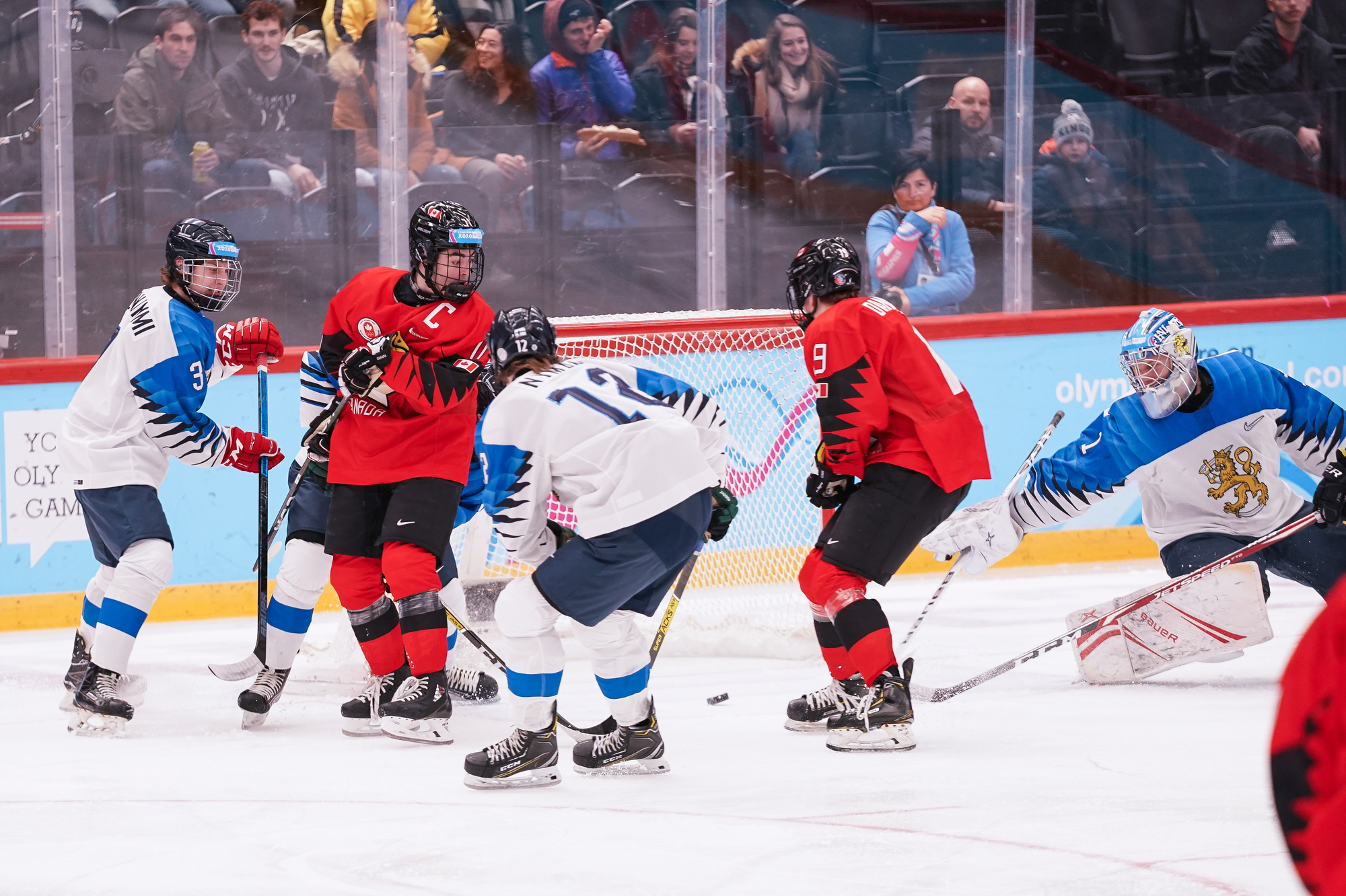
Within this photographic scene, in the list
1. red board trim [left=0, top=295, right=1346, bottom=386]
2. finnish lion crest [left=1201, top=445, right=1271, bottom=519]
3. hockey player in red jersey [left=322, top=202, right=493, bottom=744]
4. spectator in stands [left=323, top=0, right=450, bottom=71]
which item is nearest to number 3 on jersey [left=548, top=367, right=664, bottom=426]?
hockey player in red jersey [left=322, top=202, right=493, bottom=744]

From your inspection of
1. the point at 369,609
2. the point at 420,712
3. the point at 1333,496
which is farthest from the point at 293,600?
the point at 1333,496

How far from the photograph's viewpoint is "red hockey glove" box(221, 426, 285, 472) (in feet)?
12.0

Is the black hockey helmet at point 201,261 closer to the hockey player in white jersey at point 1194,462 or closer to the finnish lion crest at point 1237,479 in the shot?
the hockey player in white jersey at point 1194,462

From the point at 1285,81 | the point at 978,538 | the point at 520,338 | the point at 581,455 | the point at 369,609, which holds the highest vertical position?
the point at 1285,81

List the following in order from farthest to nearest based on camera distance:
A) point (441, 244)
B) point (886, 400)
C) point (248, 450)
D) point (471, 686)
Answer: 1. point (471, 686)
2. point (248, 450)
3. point (441, 244)
4. point (886, 400)

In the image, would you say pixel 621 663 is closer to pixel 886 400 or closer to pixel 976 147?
pixel 886 400

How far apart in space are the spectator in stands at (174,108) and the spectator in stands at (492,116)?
808 mm

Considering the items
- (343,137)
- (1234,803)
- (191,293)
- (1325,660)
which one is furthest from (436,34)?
(1325,660)

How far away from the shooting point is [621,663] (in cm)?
297

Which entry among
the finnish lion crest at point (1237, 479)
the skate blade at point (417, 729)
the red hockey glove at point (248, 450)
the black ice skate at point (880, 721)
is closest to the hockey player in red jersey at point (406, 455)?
the skate blade at point (417, 729)

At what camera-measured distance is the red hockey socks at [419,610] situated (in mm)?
3324

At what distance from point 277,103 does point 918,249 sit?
97.0 inches

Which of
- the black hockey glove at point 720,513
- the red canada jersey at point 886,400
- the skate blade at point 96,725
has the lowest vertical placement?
the skate blade at point 96,725

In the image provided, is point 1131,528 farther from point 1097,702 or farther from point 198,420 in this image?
point 198,420
